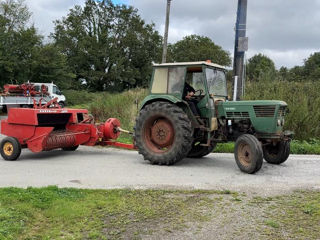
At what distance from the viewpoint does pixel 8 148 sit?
344 inches

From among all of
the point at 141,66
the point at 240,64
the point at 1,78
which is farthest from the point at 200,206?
the point at 141,66

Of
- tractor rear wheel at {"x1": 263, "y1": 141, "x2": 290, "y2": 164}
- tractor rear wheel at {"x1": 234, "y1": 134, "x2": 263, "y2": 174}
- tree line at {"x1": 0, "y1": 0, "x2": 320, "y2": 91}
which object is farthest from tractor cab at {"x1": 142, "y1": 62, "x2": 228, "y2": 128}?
tree line at {"x1": 0, "y1": 0, "x2": 320, "y2": 91}

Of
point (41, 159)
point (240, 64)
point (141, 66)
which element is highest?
point (141, 66)

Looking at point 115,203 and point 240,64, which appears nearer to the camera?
point 115,203

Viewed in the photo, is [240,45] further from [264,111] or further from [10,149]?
[10,149]

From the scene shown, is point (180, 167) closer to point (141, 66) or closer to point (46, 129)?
point (46, 129)

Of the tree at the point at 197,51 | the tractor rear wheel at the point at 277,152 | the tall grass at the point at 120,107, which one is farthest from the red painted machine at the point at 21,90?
the tree at the point at 197,51

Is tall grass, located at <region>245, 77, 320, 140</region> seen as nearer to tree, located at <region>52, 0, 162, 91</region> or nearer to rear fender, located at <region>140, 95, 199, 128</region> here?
rear fender, located at <region>140, 95, 199, 128</region>

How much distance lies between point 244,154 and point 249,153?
185 millimetres

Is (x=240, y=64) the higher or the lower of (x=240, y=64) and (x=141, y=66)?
the lower

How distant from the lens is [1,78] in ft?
99.9

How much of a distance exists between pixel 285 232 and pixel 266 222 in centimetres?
30

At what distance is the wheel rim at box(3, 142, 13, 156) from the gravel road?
32 centimetres

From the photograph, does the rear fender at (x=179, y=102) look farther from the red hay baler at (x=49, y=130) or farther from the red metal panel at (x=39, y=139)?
the red metal panel at (x=39, y=139)
